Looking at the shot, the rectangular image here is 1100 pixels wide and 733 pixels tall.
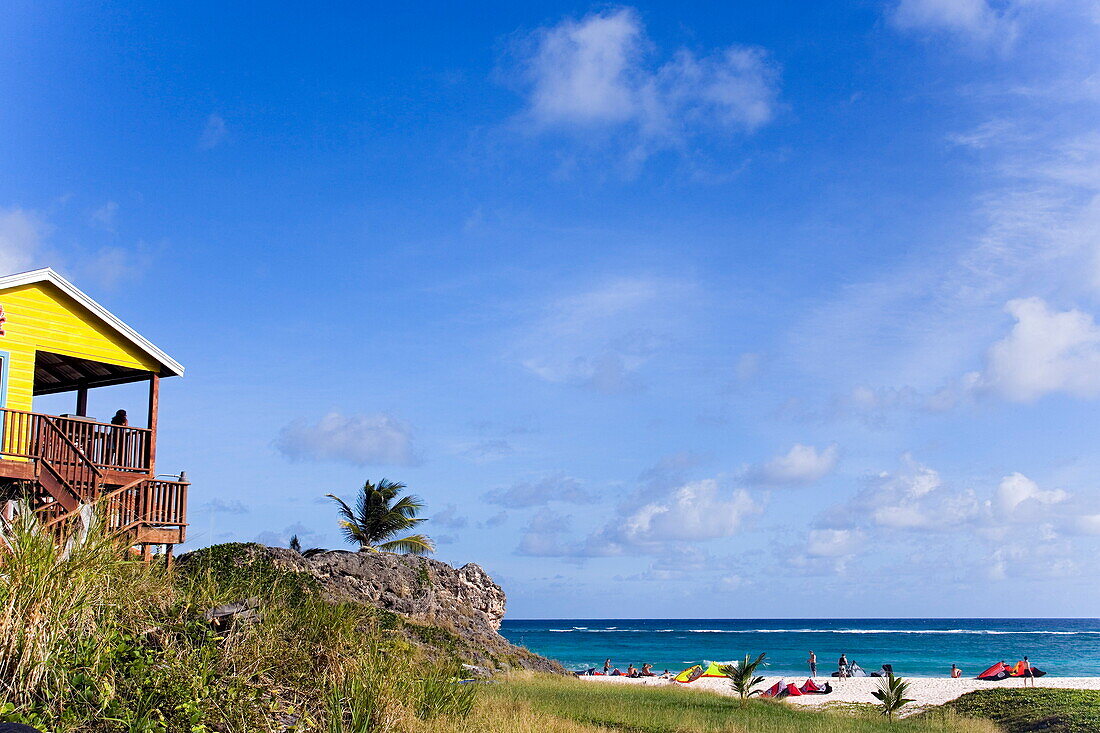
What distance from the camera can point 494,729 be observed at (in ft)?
40.8

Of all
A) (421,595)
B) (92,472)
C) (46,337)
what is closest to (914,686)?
(421,595)

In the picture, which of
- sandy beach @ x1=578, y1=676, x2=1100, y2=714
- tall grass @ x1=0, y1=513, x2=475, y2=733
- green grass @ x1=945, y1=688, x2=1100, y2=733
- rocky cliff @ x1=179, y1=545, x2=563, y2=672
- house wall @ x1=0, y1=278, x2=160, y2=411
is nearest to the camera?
tall grass @ x1=0, y1=513, x2=475, y2=733

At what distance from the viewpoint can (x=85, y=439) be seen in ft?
59.7

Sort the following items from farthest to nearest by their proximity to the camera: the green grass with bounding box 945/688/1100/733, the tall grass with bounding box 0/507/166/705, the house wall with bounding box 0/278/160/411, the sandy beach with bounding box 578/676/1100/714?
the sandy beach with bounding box 578/676/1100/714 < the green grass with bounding box 945/688/1100/733 < the house wall with bounding box 0/278/160/411 < the tall grass with bounding box 0/507/166/705

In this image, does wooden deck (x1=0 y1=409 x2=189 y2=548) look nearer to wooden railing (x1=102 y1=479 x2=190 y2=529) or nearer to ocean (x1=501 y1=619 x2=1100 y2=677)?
wooden railing (x1=102 y1=479 x2=190 y2=529)

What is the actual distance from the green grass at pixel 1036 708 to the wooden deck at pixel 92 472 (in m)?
20.3

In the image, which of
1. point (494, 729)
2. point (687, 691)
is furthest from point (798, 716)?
point (494, 729)

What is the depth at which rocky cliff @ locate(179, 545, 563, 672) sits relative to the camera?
29.6 metres

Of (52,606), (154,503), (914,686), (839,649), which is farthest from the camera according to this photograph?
(839,649)

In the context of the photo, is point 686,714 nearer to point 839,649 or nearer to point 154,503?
point 154,503

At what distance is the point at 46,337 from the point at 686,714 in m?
14.9

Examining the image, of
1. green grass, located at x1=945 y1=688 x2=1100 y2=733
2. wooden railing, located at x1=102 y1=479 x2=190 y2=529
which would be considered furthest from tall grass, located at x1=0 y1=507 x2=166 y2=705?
green grass, located at x1=945 y1=688 x2=1100 y2=733

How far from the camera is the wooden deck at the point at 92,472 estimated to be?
16.9 m

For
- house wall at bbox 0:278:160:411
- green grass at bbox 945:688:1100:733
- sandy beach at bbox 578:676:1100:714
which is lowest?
sandy beach at bbox 578:676:1100:714
